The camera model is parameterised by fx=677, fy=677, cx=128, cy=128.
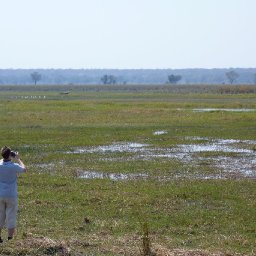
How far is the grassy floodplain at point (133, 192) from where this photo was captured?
14219 millimetres

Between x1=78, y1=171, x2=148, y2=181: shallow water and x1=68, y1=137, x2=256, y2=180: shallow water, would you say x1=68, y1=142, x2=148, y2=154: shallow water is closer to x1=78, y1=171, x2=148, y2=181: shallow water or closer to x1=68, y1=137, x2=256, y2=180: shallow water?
x1=68, y1=137, x2=256, y2=180: shallow water

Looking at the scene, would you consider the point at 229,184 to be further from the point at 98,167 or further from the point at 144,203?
the point at 98,167

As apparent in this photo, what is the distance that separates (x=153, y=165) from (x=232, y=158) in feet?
15.6

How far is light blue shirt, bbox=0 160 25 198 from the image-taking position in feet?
44.7

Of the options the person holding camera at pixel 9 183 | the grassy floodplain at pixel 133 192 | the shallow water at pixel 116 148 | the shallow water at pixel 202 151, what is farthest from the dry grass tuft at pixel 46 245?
the shallow water at pixel 116 148

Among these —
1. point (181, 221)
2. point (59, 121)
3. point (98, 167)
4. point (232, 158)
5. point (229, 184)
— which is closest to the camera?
point (181, 221)

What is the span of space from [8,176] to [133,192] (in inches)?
314

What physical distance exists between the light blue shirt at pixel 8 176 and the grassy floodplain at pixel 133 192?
3.31 ft

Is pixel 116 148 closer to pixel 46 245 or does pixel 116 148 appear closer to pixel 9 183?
pixel 9 183

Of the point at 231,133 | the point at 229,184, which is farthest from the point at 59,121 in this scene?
the point at 229,184

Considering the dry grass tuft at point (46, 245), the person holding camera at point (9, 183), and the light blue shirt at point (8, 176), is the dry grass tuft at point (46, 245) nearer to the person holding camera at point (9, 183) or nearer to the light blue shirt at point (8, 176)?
the person holding camera at point (9, 183)

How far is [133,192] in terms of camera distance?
832 inches

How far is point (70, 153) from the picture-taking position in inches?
1267

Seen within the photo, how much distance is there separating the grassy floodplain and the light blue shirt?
3.31 feet
